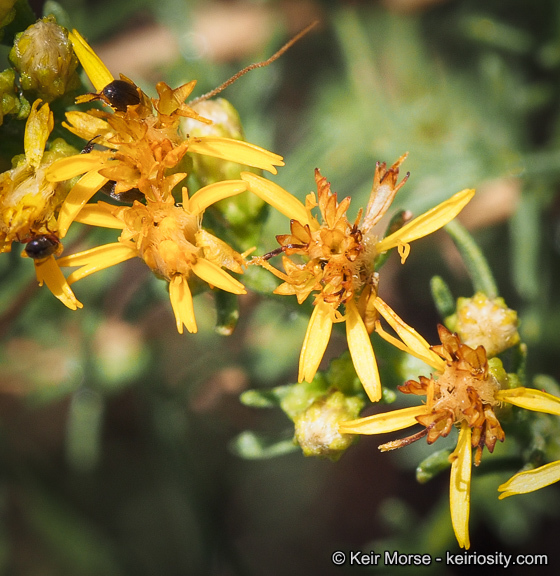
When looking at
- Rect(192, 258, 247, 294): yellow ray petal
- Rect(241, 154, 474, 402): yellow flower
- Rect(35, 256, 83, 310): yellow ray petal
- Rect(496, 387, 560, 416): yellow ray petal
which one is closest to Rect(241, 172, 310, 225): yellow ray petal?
Rect(241, 154, 474, 402): yellow flower

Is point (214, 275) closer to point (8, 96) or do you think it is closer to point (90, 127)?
point (90, 127)

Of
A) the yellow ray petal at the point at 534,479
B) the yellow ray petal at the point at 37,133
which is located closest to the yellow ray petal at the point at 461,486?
the yellow ray petal at the point at 534,479

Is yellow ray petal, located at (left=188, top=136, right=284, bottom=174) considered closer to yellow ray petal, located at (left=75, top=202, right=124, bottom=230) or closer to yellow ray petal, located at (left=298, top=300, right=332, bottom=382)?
yellow ray petal, located at (left=75, top=202, right=124, bottom=230)

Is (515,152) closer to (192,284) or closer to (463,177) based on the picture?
(463,177)

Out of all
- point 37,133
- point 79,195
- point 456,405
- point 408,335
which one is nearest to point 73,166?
point 79,195

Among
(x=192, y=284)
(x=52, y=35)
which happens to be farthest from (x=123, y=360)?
(x=52, y=35)

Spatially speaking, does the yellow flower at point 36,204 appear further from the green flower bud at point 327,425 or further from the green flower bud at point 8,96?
the green flower bud at point 327,425
